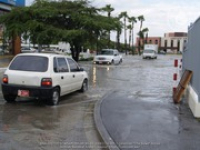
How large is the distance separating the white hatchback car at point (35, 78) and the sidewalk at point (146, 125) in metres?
1.47

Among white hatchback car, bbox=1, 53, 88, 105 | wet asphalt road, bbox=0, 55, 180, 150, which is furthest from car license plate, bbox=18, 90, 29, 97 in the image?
wet asphalt road, bbox=0, 55, 180, 150

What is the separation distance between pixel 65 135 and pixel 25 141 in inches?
36.0

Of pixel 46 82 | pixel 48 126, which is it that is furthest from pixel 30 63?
pixel 48 126

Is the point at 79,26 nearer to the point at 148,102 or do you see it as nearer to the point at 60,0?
the point at 60,0

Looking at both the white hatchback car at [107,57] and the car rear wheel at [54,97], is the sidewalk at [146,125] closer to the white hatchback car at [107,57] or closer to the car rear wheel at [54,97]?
the car rear wheel at [54,97]

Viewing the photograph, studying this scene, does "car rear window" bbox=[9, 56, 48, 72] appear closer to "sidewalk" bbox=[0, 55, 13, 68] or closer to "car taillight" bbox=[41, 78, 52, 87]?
"car taillight" bbox=[41, 78, 52, 87]

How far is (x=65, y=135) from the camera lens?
23.9 ft

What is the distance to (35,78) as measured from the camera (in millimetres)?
10242

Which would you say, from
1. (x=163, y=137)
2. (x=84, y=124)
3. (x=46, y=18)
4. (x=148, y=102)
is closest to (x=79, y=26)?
(x=46, y=18)

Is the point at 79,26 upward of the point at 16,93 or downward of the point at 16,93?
upward

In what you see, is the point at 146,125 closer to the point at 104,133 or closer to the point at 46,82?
the point at 104,133

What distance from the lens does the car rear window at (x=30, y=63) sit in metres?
10.5

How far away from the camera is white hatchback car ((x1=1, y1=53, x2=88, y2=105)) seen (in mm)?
10258

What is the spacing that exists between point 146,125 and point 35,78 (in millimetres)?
3885
